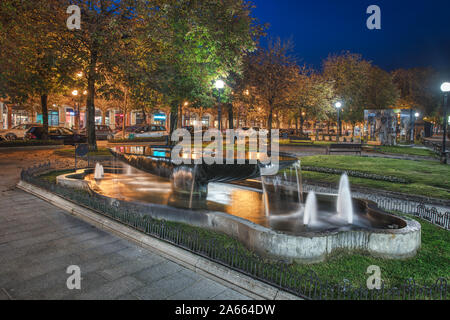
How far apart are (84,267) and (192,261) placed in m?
1.83

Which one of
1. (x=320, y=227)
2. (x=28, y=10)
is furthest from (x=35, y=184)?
(x=28, y=10)

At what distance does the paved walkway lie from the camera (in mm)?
4324

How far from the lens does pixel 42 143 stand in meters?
26.1

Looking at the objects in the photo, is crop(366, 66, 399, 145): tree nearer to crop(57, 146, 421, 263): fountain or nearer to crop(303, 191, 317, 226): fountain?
crop(303, 191, 317, 226): fountain

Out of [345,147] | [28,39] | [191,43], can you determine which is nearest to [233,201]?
[191,43]

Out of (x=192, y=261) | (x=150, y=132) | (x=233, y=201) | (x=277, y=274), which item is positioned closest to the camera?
(x=277, y=274)

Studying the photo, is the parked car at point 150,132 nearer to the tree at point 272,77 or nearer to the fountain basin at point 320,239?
the tree at point 272,77

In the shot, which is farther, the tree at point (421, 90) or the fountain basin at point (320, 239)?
the tree at point (421, 90)

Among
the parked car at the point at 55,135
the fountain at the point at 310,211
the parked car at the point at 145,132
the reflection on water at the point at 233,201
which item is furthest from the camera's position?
the parked car at the point at 145,132

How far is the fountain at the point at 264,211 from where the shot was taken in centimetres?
563

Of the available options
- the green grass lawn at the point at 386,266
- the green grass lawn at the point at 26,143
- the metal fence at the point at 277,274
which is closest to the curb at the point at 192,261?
the metal fence at the point at 277,274

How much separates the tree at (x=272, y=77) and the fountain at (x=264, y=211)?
2009 centimetres

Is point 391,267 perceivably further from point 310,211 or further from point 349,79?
point 349,79

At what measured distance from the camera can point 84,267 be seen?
5066 mm
